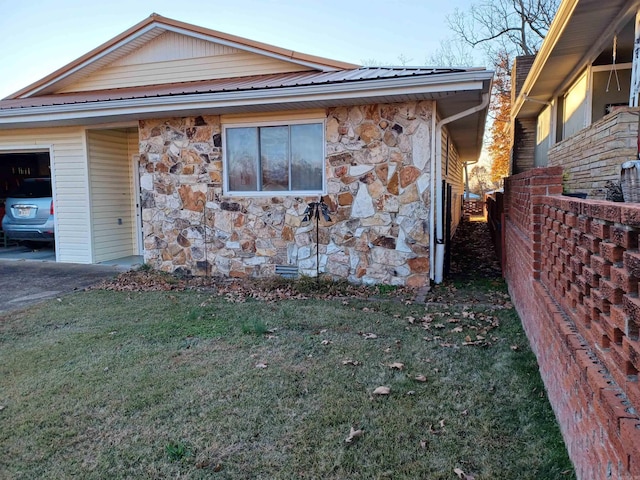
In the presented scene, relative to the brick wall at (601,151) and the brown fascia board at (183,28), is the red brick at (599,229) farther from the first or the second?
the brown fascia board at (183,28)

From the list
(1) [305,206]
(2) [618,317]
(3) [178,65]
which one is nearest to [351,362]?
(2) [618,317]

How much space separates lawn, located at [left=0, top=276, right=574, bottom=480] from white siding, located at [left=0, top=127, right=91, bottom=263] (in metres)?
4.05

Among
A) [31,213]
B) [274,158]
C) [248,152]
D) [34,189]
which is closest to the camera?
[274,158]

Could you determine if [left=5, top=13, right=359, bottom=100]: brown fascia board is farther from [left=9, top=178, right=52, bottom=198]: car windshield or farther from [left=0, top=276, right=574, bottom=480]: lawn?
[left=0, top=276, right=574, bottom=480]: lawn

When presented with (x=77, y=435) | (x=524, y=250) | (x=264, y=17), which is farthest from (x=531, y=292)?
(x=264, y=17)

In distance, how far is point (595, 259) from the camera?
2.07 meters

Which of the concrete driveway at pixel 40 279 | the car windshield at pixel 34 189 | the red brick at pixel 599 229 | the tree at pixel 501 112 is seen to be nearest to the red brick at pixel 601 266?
the red brick at pixel 599 229

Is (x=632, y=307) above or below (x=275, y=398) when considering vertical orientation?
above

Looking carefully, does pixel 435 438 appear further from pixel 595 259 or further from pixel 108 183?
pixel 108 183

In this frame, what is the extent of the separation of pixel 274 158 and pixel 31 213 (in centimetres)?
626

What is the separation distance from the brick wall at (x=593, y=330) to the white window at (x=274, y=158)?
4.18 m

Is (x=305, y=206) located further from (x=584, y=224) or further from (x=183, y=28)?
(x=584, y=224)

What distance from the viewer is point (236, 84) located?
26.2 feet

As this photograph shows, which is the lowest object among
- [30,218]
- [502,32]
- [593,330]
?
[593,330]
